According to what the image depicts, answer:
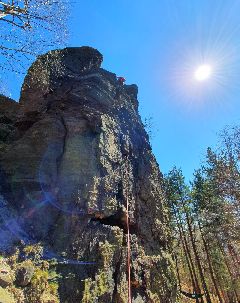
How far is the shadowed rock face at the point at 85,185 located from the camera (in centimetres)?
1038

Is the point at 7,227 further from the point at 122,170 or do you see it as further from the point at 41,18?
the point at 41,18

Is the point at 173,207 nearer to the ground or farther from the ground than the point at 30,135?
farther from the ground

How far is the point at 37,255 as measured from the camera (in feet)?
32.2

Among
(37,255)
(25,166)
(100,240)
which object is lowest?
(37,255)

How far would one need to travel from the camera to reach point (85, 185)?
12047 mm

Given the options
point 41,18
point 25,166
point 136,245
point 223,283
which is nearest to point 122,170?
point 136,245

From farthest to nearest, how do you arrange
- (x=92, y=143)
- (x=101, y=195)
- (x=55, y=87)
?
(x=55, y=87)
(x=92, y=143)
(x=101, y=195)

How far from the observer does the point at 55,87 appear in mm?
15781

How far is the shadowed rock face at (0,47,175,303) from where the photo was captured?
10.4 m

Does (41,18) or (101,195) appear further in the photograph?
(101,195)

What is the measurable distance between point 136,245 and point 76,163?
165 inches

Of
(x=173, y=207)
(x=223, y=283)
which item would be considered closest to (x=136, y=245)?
(x=173, y=207)

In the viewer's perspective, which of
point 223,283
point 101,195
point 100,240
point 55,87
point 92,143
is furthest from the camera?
point 223,283

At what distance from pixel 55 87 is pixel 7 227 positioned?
8.15 m
